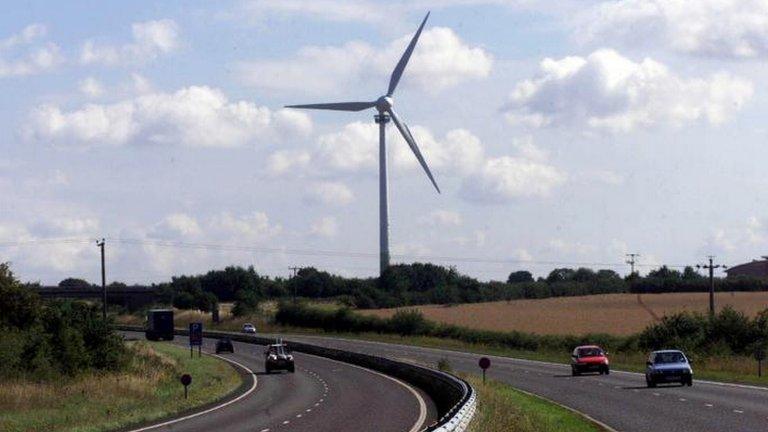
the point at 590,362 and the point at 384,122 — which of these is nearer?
the point at 590,362

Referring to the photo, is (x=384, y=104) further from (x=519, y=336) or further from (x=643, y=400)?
(x=643, y=400)

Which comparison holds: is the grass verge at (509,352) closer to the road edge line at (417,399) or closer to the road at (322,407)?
the road edge line at (417,399)

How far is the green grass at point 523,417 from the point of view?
25.9 metres

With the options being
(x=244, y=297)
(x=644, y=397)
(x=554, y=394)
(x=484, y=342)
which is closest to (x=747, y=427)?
(x=644, y=397)

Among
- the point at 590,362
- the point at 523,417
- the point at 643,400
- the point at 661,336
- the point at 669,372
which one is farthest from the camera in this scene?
the point at 661,336

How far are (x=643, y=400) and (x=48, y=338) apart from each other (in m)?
35.3

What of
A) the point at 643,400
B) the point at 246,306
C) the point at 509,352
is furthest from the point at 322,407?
the point at 246,306

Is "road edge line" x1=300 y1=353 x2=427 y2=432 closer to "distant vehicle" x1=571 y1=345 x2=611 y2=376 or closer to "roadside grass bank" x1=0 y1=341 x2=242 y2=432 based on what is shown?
"roadside grass bank" x1=0 y1=341 x2=242 y2=432

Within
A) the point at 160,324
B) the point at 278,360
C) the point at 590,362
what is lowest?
the point at 278,360

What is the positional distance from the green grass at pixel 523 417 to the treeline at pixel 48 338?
28.6m

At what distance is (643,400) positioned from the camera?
39.9 m

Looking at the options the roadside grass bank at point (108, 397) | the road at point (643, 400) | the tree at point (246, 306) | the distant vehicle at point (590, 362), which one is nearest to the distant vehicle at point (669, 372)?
the road at point (643, 400)

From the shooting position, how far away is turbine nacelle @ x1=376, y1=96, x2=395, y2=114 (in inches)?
4331

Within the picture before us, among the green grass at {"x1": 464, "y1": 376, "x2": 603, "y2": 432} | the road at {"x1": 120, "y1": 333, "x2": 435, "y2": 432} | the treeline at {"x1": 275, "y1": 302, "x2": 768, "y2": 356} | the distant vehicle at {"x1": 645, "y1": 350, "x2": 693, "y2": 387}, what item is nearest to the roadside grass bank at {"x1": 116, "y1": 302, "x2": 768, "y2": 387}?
the treeline at {"x1": 275, "y1": 302, "x2": 768, "y2": 356}
